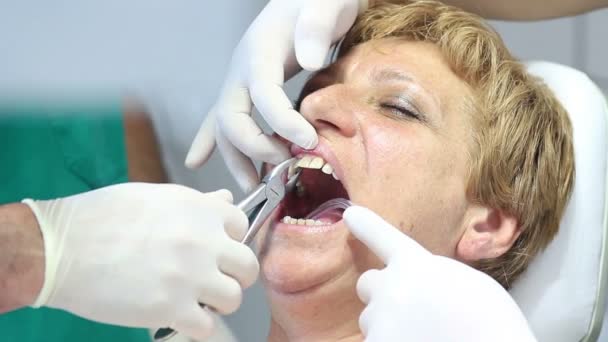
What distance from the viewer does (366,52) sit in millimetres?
1599

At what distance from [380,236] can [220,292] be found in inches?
10.8

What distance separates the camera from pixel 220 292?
125cm

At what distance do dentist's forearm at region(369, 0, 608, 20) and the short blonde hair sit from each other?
0.23 meters

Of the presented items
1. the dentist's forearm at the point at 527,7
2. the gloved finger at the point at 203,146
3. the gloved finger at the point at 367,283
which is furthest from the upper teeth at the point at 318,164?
the dentist's forearm at the point at 527,7

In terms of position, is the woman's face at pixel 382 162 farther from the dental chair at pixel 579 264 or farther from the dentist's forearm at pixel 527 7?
the dentist's forearm at pixel 527 7

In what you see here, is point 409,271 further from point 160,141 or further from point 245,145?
point 160,141

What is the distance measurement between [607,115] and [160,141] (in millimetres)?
1091

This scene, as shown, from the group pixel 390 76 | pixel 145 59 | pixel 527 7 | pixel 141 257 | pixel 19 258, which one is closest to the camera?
pixel 19 258

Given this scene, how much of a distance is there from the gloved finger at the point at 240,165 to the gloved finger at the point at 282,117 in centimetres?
17

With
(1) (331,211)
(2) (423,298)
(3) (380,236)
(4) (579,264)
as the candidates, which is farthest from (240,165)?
(4) (579,264)

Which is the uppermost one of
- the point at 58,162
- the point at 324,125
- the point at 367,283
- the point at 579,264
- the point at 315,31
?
the point at 315,31

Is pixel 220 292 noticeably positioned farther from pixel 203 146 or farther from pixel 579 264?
pixel 579 264

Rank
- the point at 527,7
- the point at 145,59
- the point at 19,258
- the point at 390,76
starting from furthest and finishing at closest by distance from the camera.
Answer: the point at 145,59, the point at 527,7, the point at 390,76, the point at 19,258

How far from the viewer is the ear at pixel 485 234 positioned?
1533 millimetres
